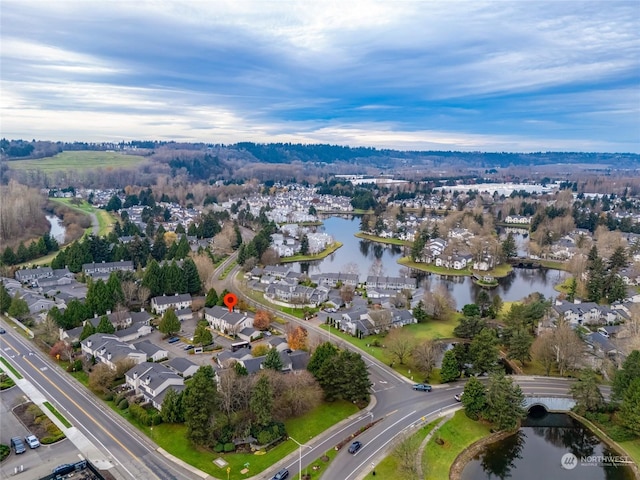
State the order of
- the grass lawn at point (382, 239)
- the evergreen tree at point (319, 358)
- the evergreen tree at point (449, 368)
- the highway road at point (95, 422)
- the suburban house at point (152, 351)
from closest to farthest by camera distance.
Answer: the highway road at point (95, 422)
the evergreen tree at point (319, 358)
the evergreen tree at point (449, 368)
the suburban house at point (152, 351)
the grass lawn at point (382, 239)

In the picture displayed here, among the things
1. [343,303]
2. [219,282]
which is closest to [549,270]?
[343,303]

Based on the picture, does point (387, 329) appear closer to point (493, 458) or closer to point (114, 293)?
point (493, 458)

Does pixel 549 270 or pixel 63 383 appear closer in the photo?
pixel 63 383

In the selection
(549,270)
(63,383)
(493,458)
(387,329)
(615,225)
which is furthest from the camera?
(615,225)

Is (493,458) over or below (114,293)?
below

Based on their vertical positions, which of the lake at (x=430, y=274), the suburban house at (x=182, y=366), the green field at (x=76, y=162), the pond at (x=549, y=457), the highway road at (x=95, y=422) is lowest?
the pond at (x=549, y=457)

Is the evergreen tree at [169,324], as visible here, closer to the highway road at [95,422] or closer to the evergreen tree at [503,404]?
the highway road at [95,422]

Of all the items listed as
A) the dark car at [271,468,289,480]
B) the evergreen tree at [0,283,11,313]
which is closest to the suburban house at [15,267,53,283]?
the evergreen tree at [0,283,11,313]

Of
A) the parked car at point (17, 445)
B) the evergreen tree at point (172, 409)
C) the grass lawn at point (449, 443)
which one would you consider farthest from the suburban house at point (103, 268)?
the grass lawn at point (449, 443)
